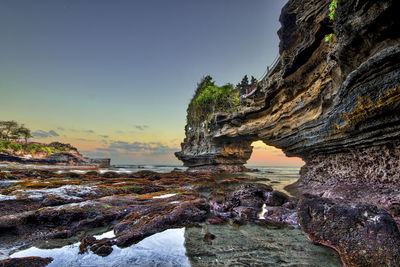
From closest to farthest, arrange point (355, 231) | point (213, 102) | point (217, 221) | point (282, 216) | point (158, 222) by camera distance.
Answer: point (355, 231), point (158, 222), point (217, 221), point (282, 216), point (213, 102)

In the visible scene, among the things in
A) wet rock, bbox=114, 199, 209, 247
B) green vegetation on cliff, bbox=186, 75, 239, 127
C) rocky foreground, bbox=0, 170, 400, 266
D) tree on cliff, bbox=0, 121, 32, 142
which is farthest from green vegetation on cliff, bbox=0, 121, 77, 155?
wet rock, bbox=114, 199, 209, 247

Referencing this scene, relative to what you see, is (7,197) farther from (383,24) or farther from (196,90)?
(196,90)

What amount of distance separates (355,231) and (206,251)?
10.2 feet

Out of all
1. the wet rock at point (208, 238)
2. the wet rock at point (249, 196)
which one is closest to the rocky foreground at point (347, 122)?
the wet rock at point (249, 196)

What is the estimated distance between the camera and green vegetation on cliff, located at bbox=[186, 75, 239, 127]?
29594 millimetres

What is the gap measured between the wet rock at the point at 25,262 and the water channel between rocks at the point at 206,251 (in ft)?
0.53

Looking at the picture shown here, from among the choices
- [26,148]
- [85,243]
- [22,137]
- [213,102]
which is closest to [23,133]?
[22,137]

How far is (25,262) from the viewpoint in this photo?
113 inches

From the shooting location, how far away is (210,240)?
425 cm

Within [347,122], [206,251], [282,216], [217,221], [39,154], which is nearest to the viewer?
[206,251]

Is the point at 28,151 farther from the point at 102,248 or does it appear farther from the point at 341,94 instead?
the point at 341,94

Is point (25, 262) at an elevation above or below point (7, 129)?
below

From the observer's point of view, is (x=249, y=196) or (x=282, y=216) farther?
(x=249, y=196)

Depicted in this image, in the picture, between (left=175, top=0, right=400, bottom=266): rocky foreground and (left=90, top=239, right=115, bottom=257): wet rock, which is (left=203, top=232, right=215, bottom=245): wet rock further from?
(left=175, top=0, right=400, bottom=266): rocky foreground
